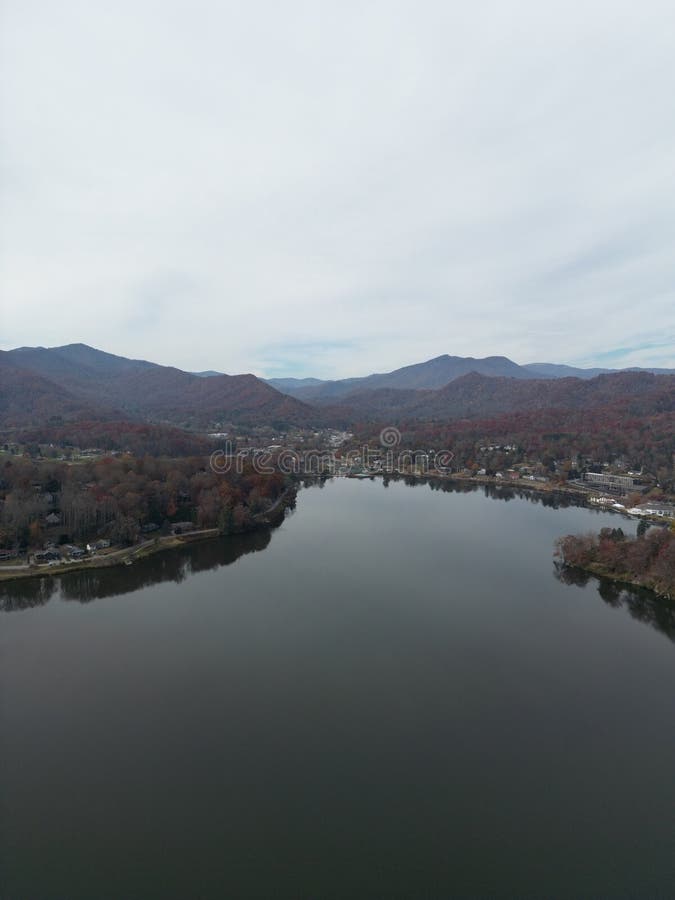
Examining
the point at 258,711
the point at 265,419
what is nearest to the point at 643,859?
the point at 258,711

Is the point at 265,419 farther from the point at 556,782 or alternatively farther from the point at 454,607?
the point at 556,782

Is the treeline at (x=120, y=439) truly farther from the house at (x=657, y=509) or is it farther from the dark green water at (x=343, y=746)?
the house at (x=657, y=509)

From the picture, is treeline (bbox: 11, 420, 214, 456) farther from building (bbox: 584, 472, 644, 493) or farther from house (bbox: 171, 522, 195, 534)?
building (bbox: 584, 472, 644, 493)

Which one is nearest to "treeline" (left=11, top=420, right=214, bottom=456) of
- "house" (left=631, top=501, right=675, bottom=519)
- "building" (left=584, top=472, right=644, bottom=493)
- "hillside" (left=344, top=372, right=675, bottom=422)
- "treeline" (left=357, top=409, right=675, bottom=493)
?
"treeline" (left=357, top=409, right=675, bottom=493)

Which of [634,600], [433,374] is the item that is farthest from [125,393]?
[433,374]

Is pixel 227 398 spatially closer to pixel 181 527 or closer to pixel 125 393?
pixel 125 393

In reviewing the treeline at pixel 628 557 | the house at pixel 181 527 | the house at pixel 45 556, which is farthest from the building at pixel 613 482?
the house at pixel 45 556
